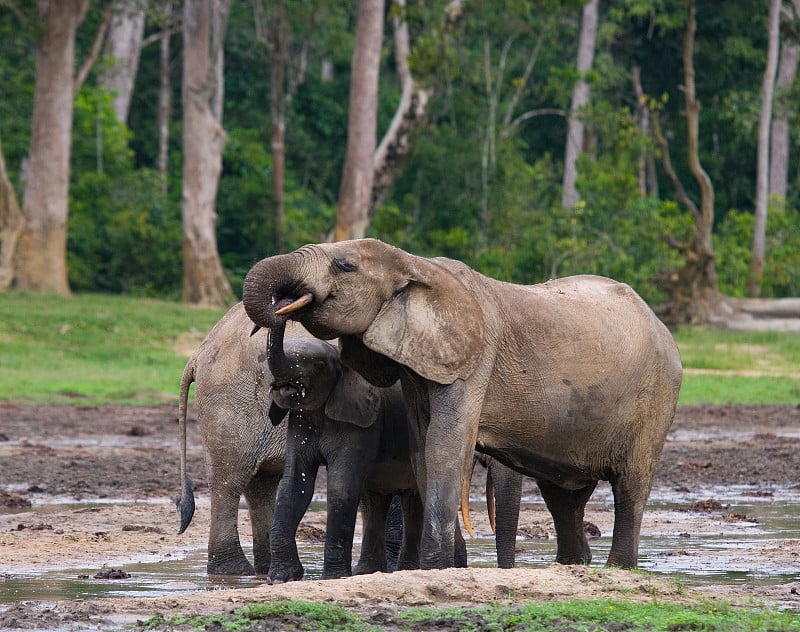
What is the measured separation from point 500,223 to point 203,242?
243 inches

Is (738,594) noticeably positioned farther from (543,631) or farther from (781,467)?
(781,467)

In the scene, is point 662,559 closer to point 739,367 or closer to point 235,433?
point 235,433

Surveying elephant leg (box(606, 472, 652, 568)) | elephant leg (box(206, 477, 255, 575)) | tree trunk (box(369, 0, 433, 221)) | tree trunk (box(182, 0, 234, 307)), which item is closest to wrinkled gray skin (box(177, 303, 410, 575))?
elephant leg (box(206, 477, 255, 575))

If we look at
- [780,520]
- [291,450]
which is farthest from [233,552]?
[780,520]

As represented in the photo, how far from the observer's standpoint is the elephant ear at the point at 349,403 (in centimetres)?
834

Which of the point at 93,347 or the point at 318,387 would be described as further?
the point at 93,347

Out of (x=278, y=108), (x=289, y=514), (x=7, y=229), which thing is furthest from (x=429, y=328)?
(x=278, y=108)

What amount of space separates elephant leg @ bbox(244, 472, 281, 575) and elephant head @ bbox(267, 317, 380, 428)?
1.01 metres

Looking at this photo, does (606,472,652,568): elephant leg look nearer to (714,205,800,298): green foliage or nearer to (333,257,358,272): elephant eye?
(333,257,358,272): elephant eye

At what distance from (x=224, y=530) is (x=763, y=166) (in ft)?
90.6

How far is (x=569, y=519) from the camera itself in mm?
9172

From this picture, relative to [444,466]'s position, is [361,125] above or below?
above

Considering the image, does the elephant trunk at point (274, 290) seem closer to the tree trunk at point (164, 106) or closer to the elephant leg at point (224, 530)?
the elephant leg at point (224, 530)

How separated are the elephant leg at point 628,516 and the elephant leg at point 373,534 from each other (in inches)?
50.4
